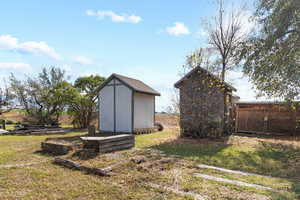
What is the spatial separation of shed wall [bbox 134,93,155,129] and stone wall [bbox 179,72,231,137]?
3.40 meters

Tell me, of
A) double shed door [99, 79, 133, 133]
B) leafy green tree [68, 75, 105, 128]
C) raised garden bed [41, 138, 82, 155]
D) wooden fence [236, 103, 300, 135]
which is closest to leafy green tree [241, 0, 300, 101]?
wooden fence [236, 103, 300, 135]

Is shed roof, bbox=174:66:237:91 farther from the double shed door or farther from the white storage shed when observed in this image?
the double shed door

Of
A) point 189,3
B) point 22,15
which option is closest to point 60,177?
point 22,15

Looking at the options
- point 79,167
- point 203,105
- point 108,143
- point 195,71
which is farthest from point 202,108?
point 79,167

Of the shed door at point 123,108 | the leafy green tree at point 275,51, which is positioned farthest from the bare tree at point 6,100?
the leafy green tree at point 275,51

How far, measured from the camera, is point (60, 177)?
4.10m

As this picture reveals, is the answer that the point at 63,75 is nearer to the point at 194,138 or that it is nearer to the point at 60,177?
the point at 194,138

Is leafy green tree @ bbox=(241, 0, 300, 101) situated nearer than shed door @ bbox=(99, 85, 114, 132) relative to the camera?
Yes

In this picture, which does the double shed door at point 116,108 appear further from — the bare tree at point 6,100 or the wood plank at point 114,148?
the bare tree at point 6,100

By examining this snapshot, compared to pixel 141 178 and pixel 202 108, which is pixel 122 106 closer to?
pixel 202 108

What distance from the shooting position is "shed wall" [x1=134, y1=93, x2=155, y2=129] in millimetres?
12555

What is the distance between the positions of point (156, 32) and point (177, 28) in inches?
75.5

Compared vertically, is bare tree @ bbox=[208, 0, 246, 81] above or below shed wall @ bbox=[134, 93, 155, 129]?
above

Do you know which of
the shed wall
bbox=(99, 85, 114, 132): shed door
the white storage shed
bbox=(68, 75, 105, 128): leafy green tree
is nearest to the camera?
the white storage shed
